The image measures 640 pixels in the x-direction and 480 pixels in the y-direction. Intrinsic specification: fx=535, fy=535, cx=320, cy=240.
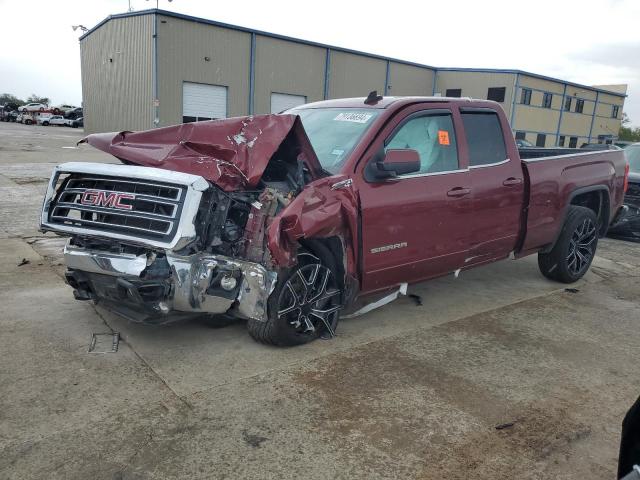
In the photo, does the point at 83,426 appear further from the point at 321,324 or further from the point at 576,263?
the point at 576,263

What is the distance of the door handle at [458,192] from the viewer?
4.54 m

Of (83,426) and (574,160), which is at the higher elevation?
(574,160)

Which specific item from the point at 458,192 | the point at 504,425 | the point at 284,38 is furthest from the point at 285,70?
the point at 504,425

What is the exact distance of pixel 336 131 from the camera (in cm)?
444

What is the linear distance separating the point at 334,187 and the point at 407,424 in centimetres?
163

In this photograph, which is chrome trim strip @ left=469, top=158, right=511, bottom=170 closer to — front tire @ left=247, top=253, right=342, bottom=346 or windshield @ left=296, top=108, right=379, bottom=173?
windshield @ left=296, top=108, right=379, bottom=173

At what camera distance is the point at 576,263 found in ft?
20.5

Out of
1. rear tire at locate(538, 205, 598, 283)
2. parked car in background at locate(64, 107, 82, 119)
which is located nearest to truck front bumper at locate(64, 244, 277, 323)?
rear tire at locate(538, 205, 598, 283)

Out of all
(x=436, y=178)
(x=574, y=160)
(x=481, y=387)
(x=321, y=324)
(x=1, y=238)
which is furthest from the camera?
(x=1, y=238)

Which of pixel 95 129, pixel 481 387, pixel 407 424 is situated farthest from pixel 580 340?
pixel 95 129

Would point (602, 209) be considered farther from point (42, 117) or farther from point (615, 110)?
point (615, 110)

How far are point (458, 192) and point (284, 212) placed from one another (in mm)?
1843

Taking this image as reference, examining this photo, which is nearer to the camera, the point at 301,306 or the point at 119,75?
the point at 301,306

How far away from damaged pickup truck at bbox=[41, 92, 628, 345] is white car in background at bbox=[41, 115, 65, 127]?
4798 cm
